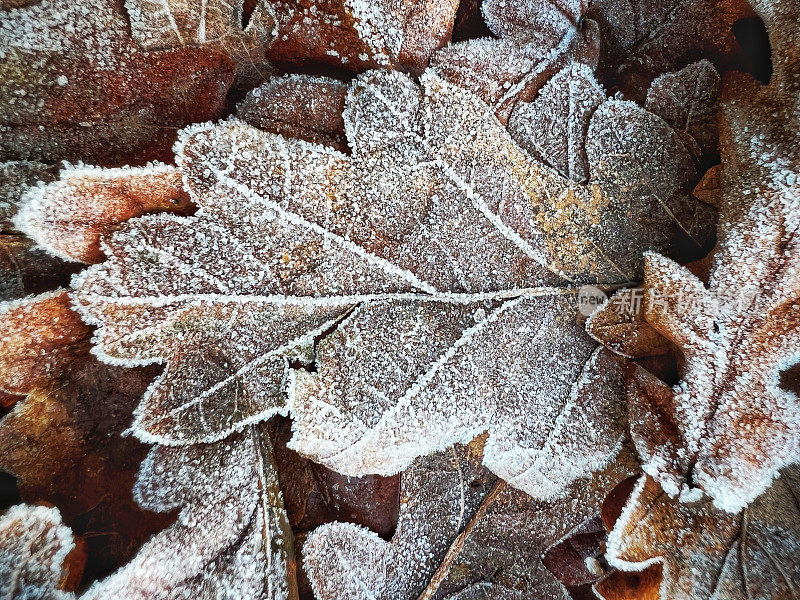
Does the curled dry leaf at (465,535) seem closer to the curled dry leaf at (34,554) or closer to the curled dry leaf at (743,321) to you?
the curled dry leaf at (743,321)

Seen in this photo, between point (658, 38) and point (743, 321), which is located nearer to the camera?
point (743, 321)

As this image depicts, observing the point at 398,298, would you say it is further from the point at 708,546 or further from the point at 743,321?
the point at 708,546

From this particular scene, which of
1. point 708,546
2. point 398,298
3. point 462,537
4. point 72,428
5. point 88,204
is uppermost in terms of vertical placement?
point 88,204

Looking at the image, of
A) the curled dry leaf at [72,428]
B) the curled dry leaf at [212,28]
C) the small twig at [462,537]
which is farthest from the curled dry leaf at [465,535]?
the curled dry leaf at [212,28]

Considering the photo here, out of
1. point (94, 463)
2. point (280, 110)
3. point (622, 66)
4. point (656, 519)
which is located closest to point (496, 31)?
point (622, 66)

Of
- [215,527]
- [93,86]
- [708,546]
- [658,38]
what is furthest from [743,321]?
[93,86]

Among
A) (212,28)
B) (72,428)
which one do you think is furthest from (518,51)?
(72,428)

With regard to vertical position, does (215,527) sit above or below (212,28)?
below
